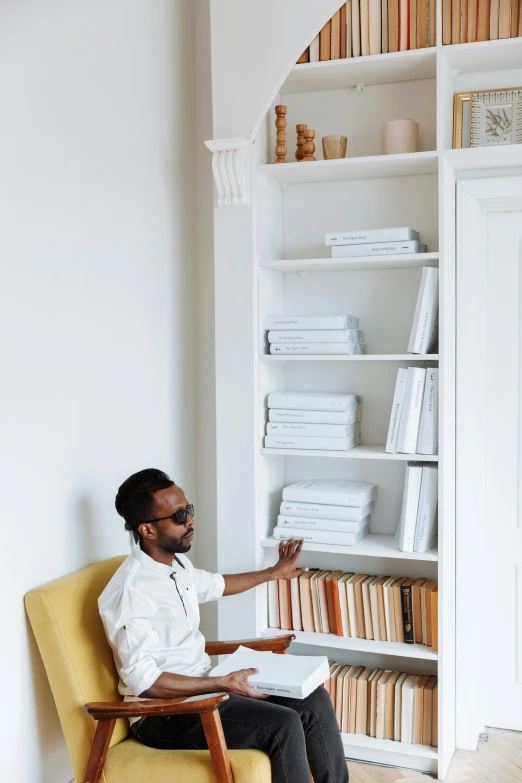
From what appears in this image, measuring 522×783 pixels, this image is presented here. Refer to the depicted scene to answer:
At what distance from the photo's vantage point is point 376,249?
2.86 meters

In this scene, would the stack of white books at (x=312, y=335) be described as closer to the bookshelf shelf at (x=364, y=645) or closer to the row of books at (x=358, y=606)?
the row of books at (x=358, y=606)

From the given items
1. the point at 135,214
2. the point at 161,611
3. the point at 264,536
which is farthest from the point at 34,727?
the point at 135,214

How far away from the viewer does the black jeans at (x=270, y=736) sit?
216 centimetres

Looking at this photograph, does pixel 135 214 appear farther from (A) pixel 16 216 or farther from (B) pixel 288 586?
(B) pixel 288 586

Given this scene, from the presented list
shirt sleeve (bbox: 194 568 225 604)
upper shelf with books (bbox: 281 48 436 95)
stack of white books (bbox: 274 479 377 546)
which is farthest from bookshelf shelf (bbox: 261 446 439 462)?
upper shelf with books (bbox: 281 48 436 95)

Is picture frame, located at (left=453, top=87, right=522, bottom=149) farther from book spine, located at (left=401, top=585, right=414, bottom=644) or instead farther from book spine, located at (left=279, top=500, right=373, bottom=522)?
book spine, located at (left=401, top=585, right=414, bottom=644)

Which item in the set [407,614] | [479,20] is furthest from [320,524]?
[479,20]

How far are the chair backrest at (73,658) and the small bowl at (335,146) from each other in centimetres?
170

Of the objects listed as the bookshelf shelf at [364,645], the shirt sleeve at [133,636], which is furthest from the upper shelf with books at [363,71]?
the bookshelf shelf at [364,645]

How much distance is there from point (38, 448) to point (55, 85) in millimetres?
1029

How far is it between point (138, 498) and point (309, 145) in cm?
144

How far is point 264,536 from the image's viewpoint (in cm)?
304

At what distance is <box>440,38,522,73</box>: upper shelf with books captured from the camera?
8.82 feet

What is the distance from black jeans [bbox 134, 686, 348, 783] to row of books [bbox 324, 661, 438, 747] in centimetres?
60
